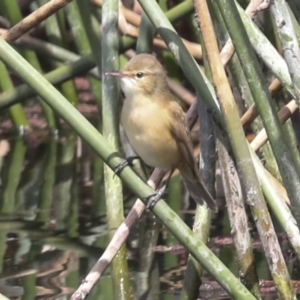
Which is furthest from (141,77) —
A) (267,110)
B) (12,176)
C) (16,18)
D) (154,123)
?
(12,176)

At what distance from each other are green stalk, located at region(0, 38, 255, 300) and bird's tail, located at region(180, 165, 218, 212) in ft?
1.65

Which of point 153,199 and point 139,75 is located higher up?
point 139,75

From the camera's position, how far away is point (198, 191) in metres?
3.46

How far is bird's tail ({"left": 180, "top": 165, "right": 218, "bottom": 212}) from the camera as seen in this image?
3367 millimetres

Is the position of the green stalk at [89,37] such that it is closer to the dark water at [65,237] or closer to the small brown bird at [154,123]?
the dark water at [65,237]

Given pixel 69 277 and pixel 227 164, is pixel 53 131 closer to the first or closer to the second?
pixel 69 277

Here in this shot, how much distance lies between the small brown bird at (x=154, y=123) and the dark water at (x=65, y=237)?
2.13ft

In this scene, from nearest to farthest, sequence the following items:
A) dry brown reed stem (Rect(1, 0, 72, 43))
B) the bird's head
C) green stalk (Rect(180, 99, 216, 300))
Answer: green stalk (Rect(180, 99, 216, 300))
the bird's head
dry brown reed stem (Rect(1, 0, 72, 43))

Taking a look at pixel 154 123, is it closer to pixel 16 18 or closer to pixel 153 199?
pixel 153 199

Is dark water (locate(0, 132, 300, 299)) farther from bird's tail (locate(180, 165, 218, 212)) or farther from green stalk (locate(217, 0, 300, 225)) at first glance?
green stalk (locate(217, 0, 300, 225))

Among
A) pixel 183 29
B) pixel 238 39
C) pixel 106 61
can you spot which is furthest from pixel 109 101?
pixel 183 29

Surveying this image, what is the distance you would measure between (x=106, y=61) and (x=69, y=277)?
1135 millimetres

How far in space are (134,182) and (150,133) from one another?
60 cm

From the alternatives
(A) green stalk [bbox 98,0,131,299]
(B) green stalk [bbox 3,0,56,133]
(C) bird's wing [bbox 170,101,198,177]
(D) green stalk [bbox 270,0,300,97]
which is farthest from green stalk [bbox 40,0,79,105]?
(D) green stalk [bbox 270,0,300,97]
